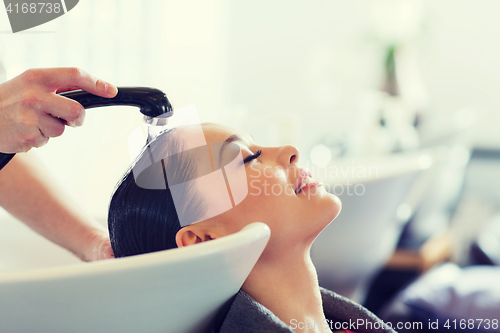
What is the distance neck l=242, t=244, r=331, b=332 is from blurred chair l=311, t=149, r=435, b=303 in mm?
561

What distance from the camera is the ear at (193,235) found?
699mm

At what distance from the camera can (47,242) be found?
0.82 m

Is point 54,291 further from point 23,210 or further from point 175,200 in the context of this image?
point 23,210

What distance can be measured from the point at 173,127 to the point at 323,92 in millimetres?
2405

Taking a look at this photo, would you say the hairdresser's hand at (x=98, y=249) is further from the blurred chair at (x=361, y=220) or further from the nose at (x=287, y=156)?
the blurred chair at (x=361, y=220)

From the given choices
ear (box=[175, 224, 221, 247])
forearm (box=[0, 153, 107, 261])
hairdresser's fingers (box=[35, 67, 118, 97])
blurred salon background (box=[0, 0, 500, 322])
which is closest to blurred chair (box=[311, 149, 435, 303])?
blurred salon background (box=[0, 0, 500, 322])

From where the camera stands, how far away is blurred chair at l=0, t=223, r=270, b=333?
0.37 meters

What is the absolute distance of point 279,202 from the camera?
72cm

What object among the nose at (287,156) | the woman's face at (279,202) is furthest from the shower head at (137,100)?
the nose at (287,156)

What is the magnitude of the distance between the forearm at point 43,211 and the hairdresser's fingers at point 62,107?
0.33m

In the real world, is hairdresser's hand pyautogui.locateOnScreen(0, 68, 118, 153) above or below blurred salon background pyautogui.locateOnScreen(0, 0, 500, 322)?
above

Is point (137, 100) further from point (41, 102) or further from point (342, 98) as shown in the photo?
point (342, 98)

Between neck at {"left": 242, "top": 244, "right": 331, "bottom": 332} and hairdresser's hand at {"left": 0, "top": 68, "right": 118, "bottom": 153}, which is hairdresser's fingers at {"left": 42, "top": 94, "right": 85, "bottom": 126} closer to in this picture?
hairdresser's hand at {"left": 0, "top": 68, "right": 118, "bottom": 153}

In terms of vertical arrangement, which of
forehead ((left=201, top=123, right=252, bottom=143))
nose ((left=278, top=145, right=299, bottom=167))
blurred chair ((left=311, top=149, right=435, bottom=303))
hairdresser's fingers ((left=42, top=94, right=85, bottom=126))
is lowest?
blurred chair ((left=311, top=149, right=435, bottom=303))
